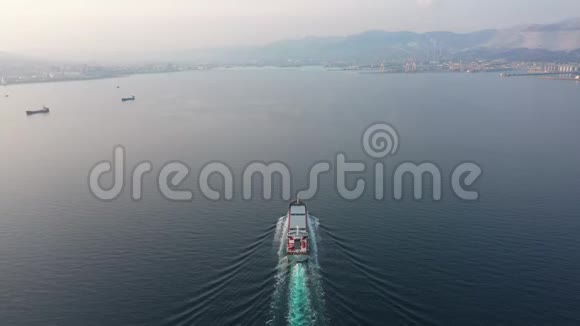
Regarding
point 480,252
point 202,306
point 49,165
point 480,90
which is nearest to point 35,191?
point 49,165

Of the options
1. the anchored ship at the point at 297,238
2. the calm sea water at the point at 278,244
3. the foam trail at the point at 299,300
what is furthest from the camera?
the anchored ship at the point at 297,238

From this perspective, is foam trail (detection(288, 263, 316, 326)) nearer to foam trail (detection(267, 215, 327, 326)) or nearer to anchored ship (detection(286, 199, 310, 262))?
foam trail (detection(267, 215, 327, 326))

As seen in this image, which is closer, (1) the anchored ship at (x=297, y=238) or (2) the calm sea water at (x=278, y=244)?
(2) the calm sea water at (x=278, y=244)

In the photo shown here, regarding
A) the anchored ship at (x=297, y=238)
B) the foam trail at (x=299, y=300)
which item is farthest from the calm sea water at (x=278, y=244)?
the anchored ship at (x=297, y=238)

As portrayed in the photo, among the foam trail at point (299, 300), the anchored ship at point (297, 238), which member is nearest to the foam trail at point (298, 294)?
the foam trail at point (299, 300)

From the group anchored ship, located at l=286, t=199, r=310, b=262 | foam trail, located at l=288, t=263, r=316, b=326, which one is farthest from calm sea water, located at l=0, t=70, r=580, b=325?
anchored ship, located at l=286, t=199, r=310, b=262

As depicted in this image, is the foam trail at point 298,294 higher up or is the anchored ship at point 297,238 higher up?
the anchored ship at point 297,238

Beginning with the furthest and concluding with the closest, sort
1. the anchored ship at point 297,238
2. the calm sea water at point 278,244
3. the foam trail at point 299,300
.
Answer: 1. the anchored ship at point 297,238
2. the calm sea water at point 278,244
3. the foam trail at point 299,300

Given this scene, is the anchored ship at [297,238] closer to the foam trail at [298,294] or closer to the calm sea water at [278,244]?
the foam trail at [298,294]
